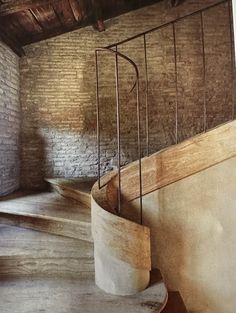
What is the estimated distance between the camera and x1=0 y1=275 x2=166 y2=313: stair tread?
156cm

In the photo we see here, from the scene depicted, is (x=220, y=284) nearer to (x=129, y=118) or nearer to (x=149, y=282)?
(x=149, y=282)

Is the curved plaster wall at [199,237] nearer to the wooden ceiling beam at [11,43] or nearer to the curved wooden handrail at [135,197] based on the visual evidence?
the curved wooden handrail at [135,197]

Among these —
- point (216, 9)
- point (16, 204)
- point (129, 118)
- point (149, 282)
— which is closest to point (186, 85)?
point (129, 118)

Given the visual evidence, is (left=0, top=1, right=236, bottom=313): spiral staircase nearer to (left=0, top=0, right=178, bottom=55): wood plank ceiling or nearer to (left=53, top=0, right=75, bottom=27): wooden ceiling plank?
(left=0, top=0, right=178, bottom=55): wood plank ceiling

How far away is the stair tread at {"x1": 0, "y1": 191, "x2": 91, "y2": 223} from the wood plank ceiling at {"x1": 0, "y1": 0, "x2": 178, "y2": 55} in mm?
2304

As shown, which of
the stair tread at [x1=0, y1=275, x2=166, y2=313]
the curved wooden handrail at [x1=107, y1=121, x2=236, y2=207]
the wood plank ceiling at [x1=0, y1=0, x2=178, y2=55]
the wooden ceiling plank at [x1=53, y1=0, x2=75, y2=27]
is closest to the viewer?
the stair tread at [x1=0, y1=275, x2=166, y2=313]

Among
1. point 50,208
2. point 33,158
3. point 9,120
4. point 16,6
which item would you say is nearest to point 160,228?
point 50,208

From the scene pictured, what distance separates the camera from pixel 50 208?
2.62 m

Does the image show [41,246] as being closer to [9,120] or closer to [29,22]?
[9,120]

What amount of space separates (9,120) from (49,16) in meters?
1.62

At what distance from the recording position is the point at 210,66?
15.8 feet

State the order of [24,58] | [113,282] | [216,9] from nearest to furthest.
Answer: [113,282]
[24,58]
[216,9]

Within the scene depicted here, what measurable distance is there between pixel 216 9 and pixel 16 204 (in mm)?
4619

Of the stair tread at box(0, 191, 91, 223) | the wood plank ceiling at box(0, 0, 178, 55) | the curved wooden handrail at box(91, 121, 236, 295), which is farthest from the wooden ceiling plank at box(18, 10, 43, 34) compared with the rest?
the curved wooden handrail at box(91, 121, 236, 295)
